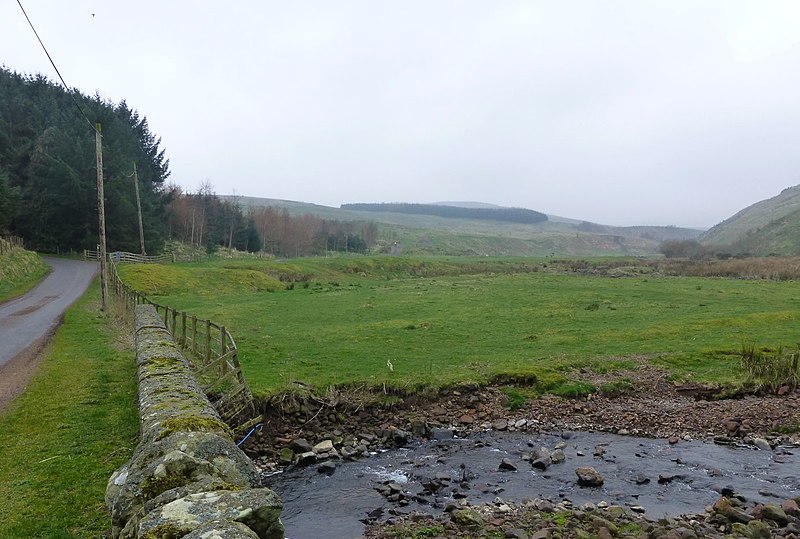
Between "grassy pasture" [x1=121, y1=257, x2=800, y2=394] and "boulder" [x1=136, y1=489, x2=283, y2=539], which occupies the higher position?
"boulder" [x1=136, y1=489, x2=283, y2=539]

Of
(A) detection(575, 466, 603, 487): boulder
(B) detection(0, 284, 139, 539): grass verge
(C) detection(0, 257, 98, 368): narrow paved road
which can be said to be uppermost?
(C) detection(0, 257, 98, 368): narrow paved road

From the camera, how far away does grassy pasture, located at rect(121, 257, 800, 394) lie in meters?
21.8

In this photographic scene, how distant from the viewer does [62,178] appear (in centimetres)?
6181

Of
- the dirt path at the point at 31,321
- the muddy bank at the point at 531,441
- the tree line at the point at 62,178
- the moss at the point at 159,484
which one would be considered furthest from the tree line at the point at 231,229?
the moss at the point at 159,484

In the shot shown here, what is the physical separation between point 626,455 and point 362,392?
894cm

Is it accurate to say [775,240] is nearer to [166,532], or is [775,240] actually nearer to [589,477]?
[589,477]

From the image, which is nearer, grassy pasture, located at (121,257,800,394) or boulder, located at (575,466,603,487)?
boulder, located at (575,466,603,487)

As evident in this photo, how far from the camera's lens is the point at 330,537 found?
411 inches

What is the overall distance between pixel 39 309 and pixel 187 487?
3308 centimetres

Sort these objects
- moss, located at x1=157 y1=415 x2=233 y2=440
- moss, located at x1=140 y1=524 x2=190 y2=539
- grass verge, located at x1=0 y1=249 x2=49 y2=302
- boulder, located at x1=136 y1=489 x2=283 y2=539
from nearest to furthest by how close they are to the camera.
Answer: moss, located at x1=140 y1=524 x2=190 y2=539 < boulder, located at x1=136 y1=489 x2=283 y2=539 < moss, located at x1=157 y1=415 x2=233 y2=440 < grass verge, located at x1=0 y1=249 x2=49 y2=302

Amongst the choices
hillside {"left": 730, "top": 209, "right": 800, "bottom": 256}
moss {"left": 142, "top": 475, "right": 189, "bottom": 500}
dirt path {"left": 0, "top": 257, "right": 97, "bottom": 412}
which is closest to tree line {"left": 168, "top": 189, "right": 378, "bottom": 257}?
dirt path {"left": 0, "top": 257, "right": 97, "bottom": 412}

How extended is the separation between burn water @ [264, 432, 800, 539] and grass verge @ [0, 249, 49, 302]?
33862 millimetres

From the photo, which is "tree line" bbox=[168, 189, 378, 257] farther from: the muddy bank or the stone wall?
the stone wall

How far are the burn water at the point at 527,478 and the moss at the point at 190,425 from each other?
11.8 ft
